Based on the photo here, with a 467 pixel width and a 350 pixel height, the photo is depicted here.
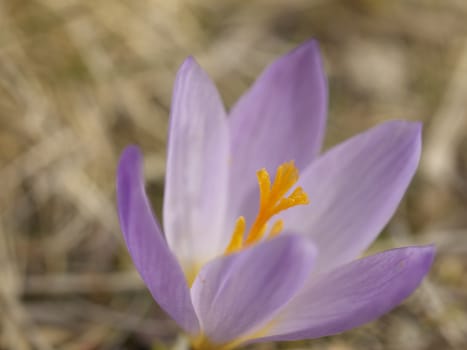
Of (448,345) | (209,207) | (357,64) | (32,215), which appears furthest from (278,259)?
(357,64)

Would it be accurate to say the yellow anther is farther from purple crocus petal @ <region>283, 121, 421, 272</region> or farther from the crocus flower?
purple crocus petal @ <region>283, 121, 421, 272</region>

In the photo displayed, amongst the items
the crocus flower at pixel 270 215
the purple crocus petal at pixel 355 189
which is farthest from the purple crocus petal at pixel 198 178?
the purple crocus petal at pixel 355 189

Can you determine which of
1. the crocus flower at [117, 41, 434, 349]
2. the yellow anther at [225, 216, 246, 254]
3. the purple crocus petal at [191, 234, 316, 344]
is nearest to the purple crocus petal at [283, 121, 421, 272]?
A: the crocus flower at [117, 41, 434, 349]

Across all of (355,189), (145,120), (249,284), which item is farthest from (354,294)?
(145,120)

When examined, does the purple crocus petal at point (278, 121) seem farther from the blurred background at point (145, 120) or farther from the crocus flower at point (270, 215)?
the blurred background at point (145, 120)

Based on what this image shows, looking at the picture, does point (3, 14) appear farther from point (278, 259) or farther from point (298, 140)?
point (278, 259)

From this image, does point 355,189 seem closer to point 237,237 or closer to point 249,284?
point 237,237
